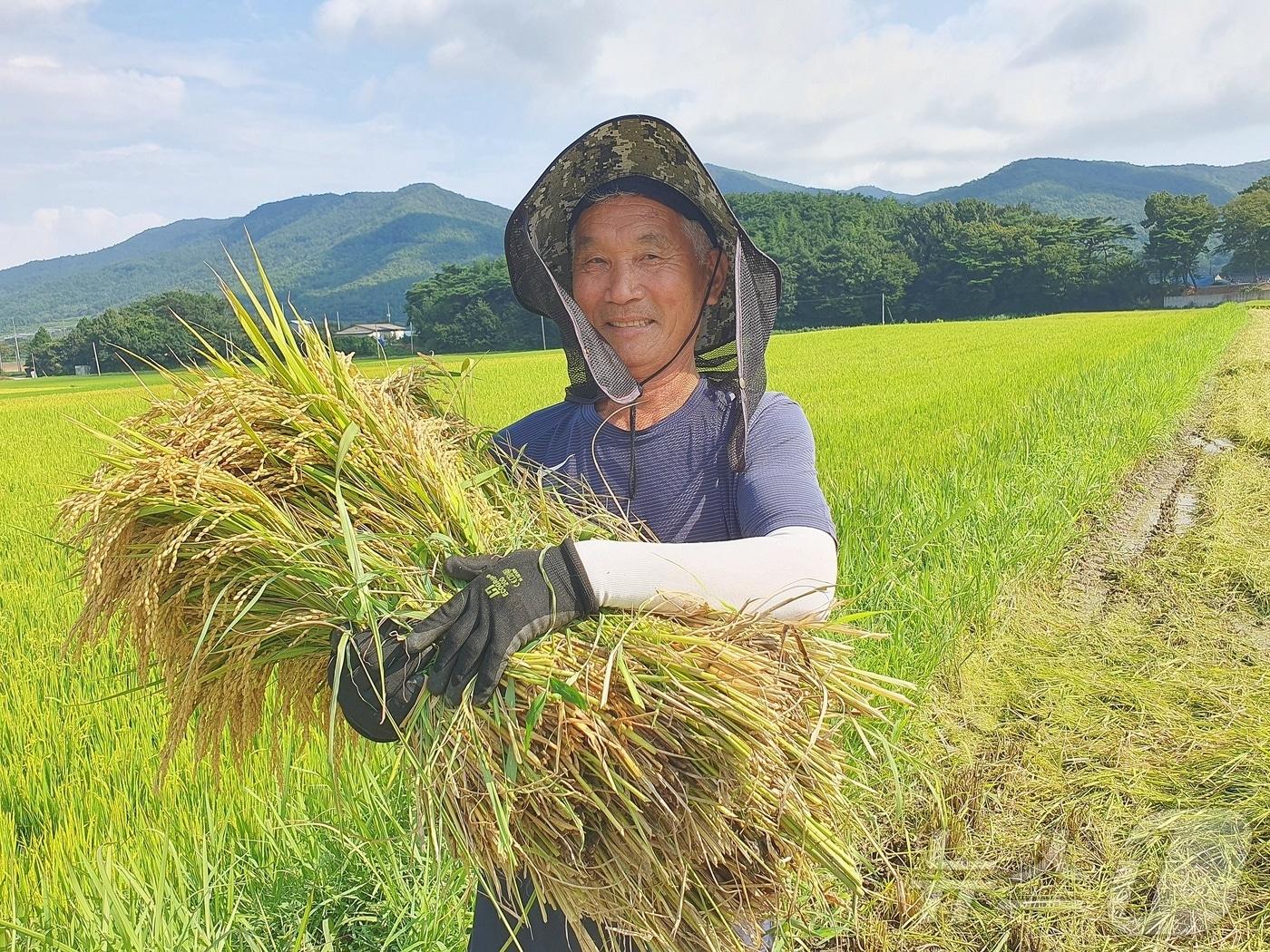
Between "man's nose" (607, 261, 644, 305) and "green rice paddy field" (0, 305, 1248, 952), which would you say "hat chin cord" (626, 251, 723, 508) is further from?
"green rice paddy field" (0, 305, 1248, 952)

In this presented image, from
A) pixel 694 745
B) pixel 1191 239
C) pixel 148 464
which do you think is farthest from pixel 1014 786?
pixel 1191 239

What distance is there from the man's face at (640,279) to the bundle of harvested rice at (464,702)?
0.47 m

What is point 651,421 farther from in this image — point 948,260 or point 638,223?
point 948,260

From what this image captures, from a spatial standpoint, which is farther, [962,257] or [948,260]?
[948,260]

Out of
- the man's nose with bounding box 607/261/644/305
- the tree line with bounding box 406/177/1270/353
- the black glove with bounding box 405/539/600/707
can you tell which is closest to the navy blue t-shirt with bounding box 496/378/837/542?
the man's nose with bounding box 607/261/644/305

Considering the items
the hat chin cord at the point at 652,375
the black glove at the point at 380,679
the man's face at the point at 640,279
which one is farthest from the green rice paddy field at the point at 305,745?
the man's face at the point at 640,279

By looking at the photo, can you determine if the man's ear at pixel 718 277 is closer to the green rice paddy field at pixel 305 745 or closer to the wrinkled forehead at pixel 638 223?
the wrinkled forehead at pixel 638 223

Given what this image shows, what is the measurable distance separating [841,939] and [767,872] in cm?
109

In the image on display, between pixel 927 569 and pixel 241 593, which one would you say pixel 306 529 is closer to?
pixel 241 593

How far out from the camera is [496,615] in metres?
1.00

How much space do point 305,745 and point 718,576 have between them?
4.32 ft

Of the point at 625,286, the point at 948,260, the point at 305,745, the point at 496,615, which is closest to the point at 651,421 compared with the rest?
the point at 625,286

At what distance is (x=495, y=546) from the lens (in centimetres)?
125

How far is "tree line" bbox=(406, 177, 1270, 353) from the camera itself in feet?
182
